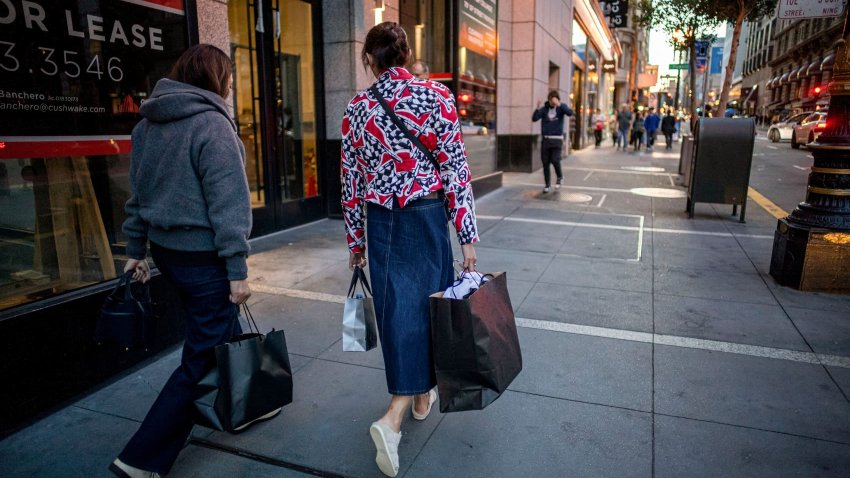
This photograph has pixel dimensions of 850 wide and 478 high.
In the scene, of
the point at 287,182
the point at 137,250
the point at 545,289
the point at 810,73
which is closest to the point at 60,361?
the point at 137,250

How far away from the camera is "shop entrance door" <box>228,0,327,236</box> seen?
6.59 m

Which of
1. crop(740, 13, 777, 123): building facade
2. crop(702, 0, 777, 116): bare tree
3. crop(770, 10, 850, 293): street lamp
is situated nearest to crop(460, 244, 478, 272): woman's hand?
crop(770, 10, 850, 293): street lamp

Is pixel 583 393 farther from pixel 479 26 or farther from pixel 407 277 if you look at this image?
pixel 479 26

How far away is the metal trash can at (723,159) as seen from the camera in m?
7.68

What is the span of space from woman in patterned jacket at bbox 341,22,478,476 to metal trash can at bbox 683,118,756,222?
6573mm

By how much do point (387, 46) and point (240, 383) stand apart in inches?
61.1

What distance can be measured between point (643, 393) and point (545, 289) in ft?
6.20

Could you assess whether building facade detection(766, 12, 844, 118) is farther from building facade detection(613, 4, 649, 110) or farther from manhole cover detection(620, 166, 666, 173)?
manhole cover detection(620, 166, 666, 173)

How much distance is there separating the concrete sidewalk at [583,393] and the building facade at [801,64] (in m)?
39.4

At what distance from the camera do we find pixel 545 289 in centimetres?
504

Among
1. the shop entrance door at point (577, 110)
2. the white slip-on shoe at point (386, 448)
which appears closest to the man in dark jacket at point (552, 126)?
the white slip-on shoe at point (386, 448)

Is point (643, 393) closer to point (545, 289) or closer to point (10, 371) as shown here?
point (545, 289)

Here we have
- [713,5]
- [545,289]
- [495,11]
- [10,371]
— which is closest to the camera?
[10,371]

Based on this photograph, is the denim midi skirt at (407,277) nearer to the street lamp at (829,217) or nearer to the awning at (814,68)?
the street lamp at (829,217)
